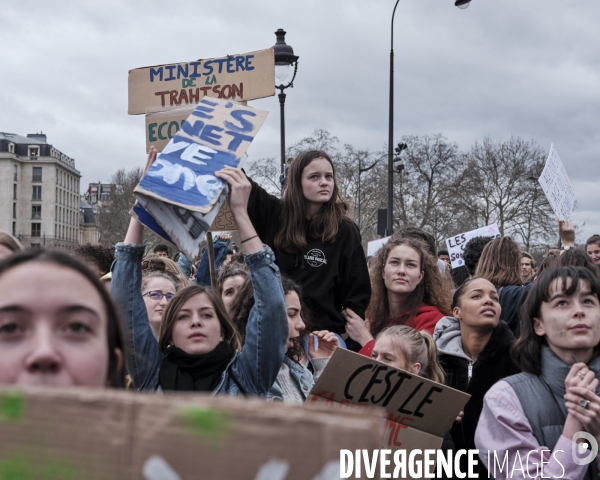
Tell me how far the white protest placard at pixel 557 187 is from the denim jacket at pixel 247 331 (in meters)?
5.18

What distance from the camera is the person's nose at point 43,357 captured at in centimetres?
107

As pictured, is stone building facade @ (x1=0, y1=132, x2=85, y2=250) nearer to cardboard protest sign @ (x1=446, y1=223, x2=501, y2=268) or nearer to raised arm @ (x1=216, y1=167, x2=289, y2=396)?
cardboard protest sign @ (x1=446, y1=223, x2=501, y2=268)

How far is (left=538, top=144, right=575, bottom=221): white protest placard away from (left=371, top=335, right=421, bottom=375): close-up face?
163 inches

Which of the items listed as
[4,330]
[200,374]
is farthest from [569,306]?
[4,330]

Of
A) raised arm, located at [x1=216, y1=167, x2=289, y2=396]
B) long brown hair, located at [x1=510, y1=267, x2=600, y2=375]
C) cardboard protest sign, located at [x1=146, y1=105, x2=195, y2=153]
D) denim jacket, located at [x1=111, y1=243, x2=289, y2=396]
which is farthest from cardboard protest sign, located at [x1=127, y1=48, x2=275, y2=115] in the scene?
long brown hair, located at [x1=510, y1=267, x2=600, y2=375]

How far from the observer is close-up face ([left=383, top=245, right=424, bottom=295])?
15.2ft

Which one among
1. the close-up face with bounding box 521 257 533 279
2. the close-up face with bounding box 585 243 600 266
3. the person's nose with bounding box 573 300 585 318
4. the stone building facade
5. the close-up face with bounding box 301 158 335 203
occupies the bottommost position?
the person's nose with bounding box 573 300 585 318

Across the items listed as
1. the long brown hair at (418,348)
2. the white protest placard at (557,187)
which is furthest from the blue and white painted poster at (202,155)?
the white protest placard at (557,187)

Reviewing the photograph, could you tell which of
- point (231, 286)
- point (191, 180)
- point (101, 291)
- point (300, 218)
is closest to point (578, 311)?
point (191, 180)

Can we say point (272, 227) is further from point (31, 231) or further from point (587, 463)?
point (31, 231)

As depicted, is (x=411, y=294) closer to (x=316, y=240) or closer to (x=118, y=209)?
(x=316, y=240)

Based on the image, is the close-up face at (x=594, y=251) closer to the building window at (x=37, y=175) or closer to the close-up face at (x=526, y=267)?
the close-up face at (x=526, y=267)

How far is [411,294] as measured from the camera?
472 cm

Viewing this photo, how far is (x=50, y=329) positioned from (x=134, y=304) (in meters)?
1.71
